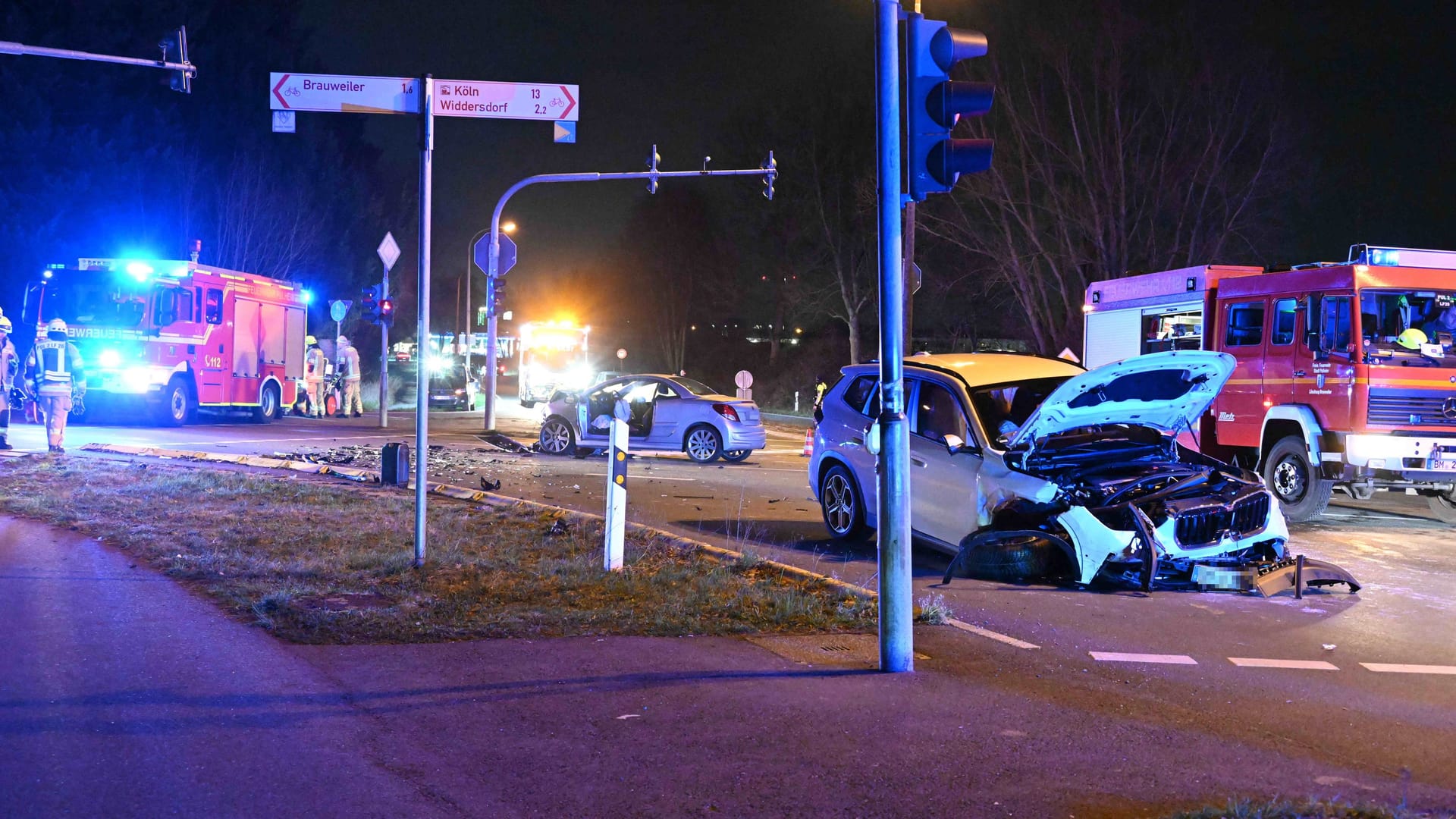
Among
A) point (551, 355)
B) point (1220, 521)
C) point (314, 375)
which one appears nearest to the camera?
point (1220, 521)

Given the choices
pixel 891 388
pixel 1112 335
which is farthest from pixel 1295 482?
pixel 891 388

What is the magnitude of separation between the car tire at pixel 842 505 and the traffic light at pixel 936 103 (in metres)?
4.97

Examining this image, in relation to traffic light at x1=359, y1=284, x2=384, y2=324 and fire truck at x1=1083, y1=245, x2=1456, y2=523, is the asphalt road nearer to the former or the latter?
fire truck at x1=1083, y1=245, x2=1456, y2=523

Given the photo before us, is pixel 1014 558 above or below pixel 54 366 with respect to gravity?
below

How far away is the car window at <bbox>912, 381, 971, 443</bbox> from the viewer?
32.0 ft

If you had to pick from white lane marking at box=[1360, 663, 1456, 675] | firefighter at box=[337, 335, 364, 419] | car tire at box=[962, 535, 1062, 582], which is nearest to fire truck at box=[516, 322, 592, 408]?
firefighter at box=[337, 335, 364, 419]

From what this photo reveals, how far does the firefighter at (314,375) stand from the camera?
32.9m

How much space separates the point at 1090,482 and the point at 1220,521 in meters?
0.93

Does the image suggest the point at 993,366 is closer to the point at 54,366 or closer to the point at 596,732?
the point at 596,732

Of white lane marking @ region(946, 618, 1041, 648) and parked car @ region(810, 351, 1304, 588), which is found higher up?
parked car @ region(810, 351, 1304, 588)

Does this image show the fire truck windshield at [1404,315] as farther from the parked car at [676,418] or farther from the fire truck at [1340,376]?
the parked car at [676,418]

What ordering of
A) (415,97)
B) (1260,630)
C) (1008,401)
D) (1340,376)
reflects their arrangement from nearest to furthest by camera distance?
(1260,630), (415,97), (1008,401), (1340,376)

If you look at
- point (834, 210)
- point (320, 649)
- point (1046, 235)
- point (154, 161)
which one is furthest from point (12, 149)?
point (320, 649)

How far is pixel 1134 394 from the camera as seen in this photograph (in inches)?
338
